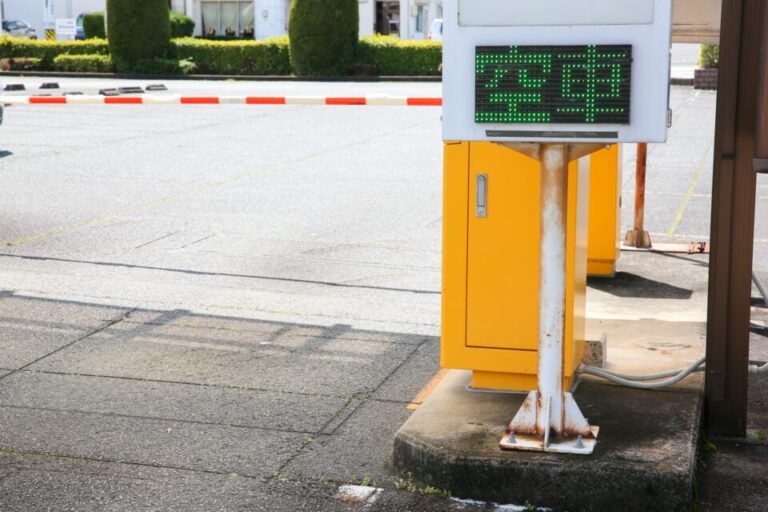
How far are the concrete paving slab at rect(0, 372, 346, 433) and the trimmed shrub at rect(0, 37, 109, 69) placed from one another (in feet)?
125

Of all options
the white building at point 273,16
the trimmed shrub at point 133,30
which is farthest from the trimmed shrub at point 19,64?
the white building at point 273,16

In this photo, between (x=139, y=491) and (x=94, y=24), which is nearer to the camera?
(x=139, y=491)

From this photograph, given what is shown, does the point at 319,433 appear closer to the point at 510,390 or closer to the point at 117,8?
the point at 510,390

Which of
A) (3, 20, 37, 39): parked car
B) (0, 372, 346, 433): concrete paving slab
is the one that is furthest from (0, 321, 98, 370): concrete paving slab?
(3, 20, 37, 39): parked car

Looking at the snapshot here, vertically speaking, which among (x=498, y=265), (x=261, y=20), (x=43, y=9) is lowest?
(x=498, y=265)

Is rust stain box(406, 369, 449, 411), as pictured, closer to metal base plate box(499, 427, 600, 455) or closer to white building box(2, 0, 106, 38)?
metal base plate box(499, 427, 600, 455)

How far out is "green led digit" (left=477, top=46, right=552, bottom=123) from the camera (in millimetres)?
4301

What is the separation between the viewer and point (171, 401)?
5.89m

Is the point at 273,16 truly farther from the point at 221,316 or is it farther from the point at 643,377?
the point at 643,377

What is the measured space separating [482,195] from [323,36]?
33546mm

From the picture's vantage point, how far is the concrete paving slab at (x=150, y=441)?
16.6ft

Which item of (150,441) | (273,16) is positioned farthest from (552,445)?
(273,16)

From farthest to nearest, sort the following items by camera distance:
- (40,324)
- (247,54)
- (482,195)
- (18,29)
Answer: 1. (18,29)
2. (247,54)
3. (40,324)
4. (482,195)

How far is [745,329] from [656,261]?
4119 millimetres
